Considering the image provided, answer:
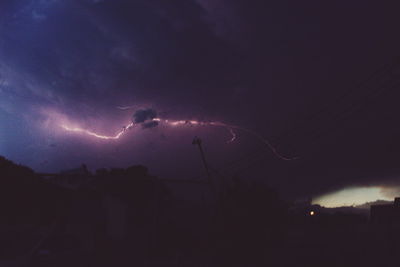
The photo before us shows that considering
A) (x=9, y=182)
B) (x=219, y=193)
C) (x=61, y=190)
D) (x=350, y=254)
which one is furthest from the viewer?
(x=219, y=193)

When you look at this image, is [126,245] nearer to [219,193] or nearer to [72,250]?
[72,250]

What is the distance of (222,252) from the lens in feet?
61.9

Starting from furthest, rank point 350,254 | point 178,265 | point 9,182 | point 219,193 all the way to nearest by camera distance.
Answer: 1. point 219,193
2. point 350,254
3. point 9,182
4. point 178,265

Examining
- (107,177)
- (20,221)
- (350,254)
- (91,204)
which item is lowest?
(350,254)

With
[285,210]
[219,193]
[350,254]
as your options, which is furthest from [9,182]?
[350,254]

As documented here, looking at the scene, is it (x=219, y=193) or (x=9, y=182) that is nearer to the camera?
(x=9, y=182)

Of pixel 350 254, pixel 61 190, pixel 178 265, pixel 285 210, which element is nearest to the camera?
pixel 178 265

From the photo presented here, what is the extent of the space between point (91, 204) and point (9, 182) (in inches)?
202

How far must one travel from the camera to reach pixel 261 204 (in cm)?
2092

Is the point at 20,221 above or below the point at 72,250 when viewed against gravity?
above

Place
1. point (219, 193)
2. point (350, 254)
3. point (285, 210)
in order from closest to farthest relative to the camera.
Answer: point (350, 254), point (219, 193), point (285, 210)

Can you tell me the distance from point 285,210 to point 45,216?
15.6 meters

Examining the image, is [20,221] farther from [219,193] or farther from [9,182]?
[219,193]

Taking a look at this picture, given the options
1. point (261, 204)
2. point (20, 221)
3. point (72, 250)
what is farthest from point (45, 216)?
point (261, 204)
